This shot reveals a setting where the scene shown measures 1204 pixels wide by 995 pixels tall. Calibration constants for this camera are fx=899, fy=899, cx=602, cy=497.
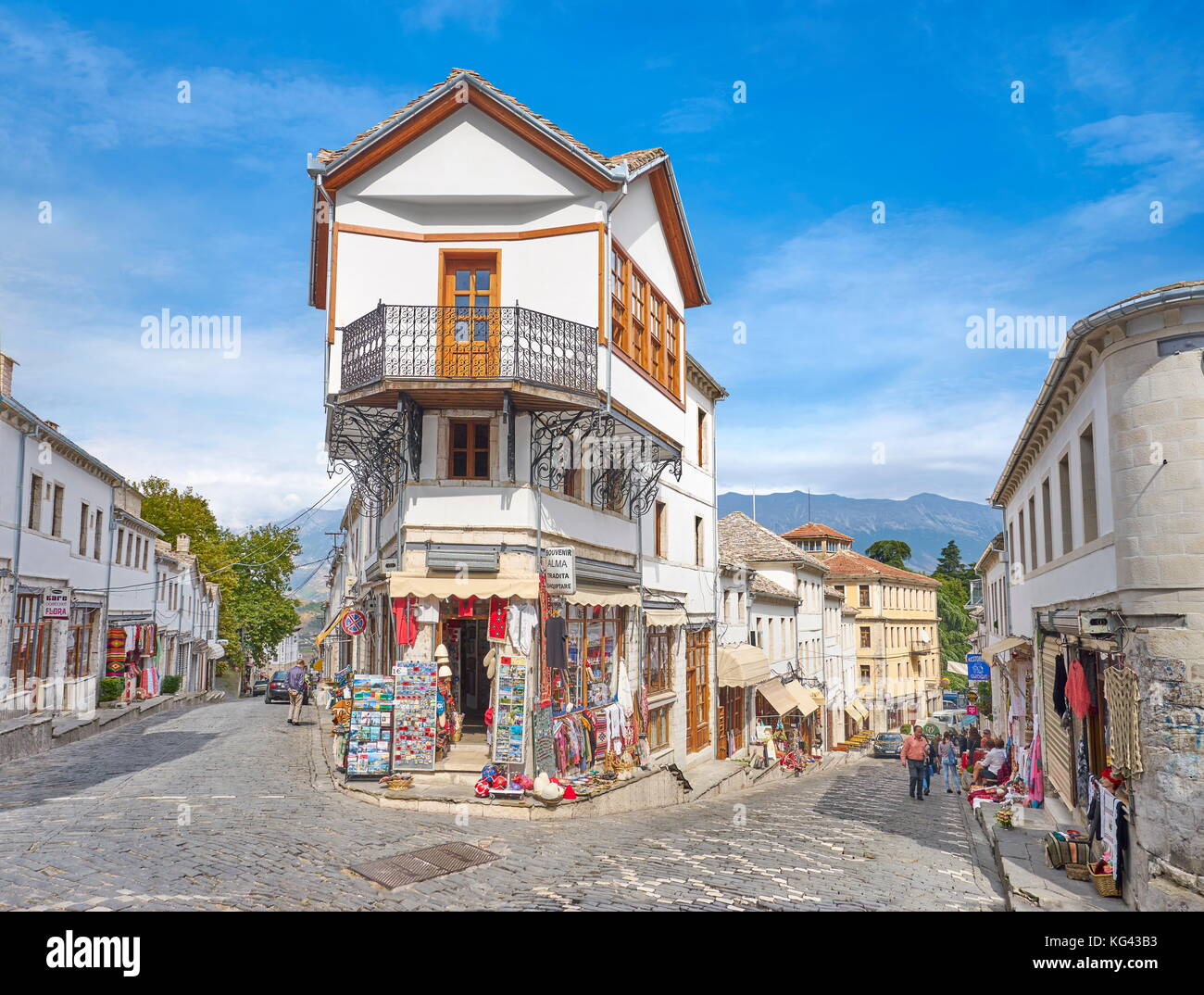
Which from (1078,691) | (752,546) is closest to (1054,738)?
(1078,691)

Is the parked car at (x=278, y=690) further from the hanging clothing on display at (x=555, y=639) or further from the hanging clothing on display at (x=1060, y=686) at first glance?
the hanging clothing on display at (x=1060, y=686)

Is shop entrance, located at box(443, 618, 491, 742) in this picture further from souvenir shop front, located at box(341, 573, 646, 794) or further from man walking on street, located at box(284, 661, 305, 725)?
man walking on street, located at box(284, 661, 305, 725)

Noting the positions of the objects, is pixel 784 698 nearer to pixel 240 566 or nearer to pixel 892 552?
pixel 240 566

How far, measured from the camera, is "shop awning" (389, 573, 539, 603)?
14211 mm

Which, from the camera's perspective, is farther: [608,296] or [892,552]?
[892,552]

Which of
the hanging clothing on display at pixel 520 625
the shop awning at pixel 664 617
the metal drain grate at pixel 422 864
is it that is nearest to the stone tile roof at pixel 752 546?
the shop awning at pixel 664 617

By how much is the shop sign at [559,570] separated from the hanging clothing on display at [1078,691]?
756 centimetres

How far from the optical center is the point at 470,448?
15.6 metres

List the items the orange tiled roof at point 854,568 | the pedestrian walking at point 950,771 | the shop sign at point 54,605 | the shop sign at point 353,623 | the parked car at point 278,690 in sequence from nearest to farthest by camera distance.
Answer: the shop sign at point 353,623, the shop sign at point 54,605, the pedestrian walking at point 950,771, the parked car at point 278,690, the orange tiled roof at point 854,568

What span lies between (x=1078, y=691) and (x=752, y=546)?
29.0 metres

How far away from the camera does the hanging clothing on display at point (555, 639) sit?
15094 millimetres

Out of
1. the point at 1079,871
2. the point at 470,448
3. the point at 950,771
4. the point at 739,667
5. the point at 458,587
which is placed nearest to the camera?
the point at 1079,871
